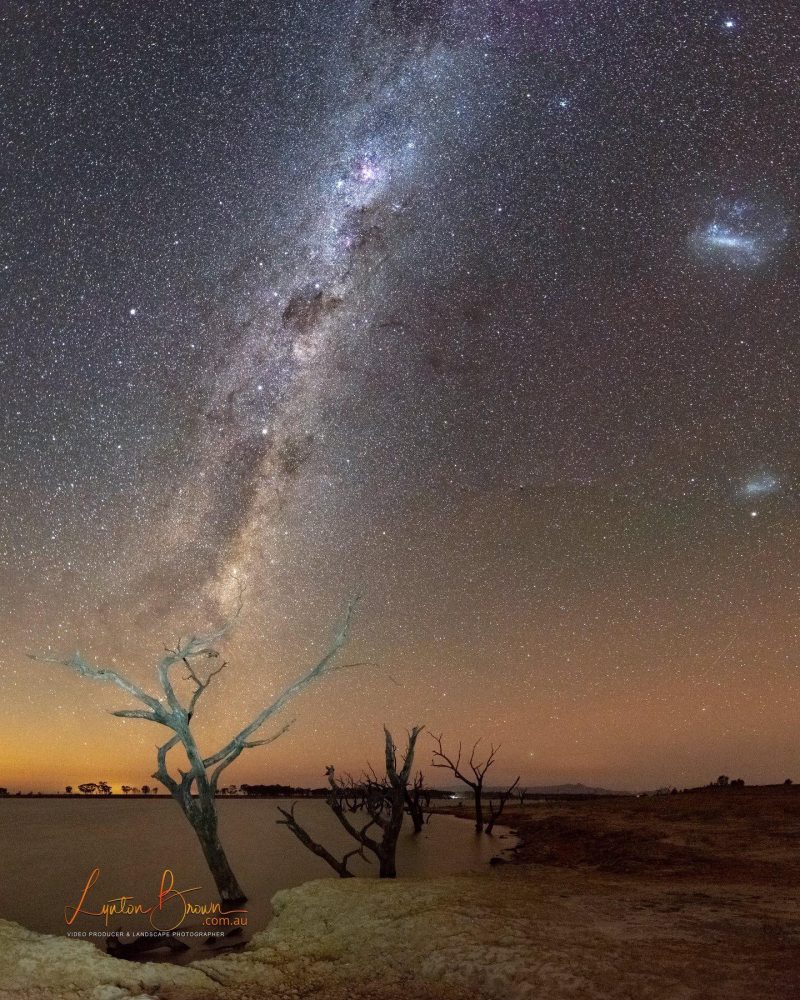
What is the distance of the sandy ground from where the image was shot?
26.4 ft

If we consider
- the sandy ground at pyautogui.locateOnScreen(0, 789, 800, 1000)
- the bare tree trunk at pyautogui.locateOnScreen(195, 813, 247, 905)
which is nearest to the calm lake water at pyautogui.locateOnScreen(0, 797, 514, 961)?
the bare tree trunk at pyautogui.locateOnScreen(195, 813, 247, 905)

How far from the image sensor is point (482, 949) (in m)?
9.12

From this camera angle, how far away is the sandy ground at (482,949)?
8.05 metres

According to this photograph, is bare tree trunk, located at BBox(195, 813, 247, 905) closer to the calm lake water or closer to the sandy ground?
the calm lake water

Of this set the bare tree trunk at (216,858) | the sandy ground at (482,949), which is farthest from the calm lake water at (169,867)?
the sandy ground at (482,949)

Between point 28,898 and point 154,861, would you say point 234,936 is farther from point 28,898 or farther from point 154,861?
point 154,861

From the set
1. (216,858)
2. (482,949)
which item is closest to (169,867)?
(216,858)

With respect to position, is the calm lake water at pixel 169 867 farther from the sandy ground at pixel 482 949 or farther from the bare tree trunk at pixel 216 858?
the sandy ground at pixel 482 949

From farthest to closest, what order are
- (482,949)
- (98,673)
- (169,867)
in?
(169,867)
(98,673)
(482,949)

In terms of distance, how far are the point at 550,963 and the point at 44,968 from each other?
667cm

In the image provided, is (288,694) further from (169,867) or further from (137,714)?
(169,867)

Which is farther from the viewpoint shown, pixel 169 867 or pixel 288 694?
pixel 169 867

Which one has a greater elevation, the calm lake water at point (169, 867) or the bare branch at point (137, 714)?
the bare branch at point (137, 714)

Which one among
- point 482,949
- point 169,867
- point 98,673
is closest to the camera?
point 482,949
